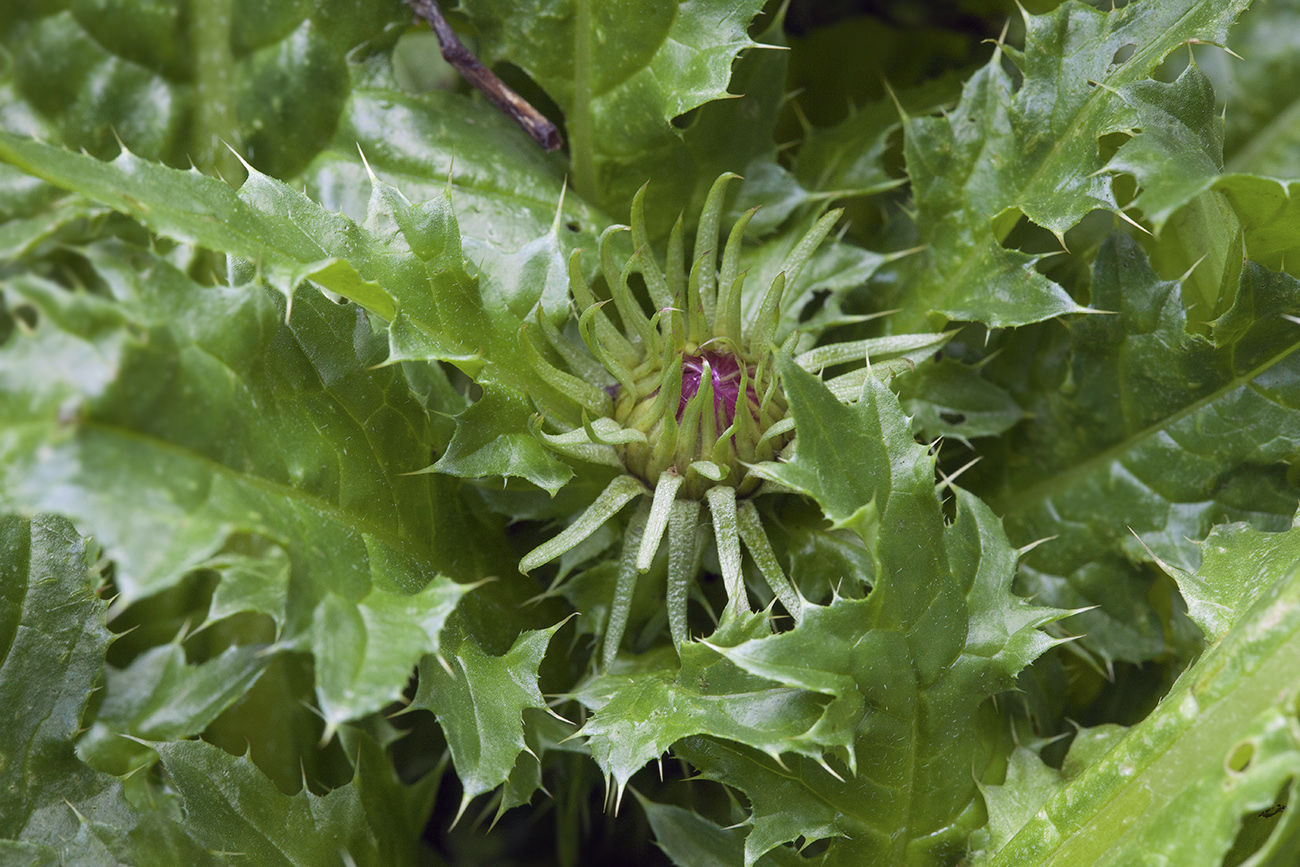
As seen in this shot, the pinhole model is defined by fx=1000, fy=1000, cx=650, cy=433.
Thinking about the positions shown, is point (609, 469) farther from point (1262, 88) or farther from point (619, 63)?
point (1262, 88)

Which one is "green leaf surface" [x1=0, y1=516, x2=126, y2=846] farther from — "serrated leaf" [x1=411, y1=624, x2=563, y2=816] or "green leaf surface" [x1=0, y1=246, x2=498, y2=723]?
A: "serrated leaf" [x1=411, y1=624, x2=563, y2=816]

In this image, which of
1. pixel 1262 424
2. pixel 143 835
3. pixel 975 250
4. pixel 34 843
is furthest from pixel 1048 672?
pixel 34 843

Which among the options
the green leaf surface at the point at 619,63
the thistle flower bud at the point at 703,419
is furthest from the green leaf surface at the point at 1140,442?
the green leaf surface at the point at 619,63

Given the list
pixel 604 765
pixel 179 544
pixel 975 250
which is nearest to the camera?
pixel 179 544

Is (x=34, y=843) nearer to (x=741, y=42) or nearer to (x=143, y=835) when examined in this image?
(x=143, y=835)

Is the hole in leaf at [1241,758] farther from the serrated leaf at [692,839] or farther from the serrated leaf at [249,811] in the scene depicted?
the serrated leaf at [249,811]
